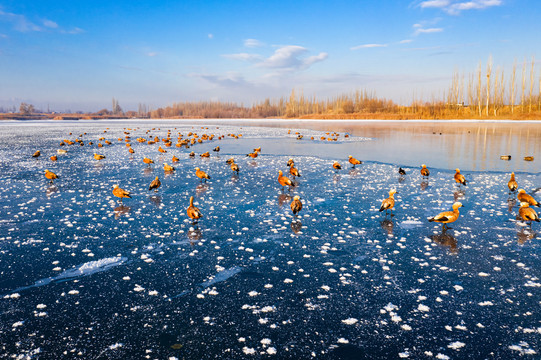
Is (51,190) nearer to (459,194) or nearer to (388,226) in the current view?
(388,226)

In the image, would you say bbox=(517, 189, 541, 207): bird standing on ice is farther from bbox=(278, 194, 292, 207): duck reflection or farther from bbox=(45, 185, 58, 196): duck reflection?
bbox=(45, 185, 58, 196): duck reflection

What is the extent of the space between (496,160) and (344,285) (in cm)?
2132

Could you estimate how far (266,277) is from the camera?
6.90 metres

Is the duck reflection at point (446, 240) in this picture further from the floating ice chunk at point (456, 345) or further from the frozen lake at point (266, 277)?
the floating ice chunk at point (456, 345)

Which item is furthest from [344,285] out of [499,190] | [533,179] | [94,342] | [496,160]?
[496,160]

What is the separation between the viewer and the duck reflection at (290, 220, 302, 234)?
9672 millimetres

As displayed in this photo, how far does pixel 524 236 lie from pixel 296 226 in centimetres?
616

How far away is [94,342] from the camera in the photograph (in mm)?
4938

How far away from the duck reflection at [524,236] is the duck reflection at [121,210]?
38.5ft

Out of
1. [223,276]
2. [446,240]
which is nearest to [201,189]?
[223,276]

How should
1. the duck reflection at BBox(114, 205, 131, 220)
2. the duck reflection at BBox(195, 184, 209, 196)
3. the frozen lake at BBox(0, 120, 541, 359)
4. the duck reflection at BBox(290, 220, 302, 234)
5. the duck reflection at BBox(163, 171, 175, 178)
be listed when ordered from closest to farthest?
the frozen lake at BBox(0, 120, 541, 359), the duck reflection at BBox(290, 220, 302, 234), the duck reflection at BBox(114, 205, 131, 220), the duck reflection at BBox(195, 184, 209, 196), the duck reflection at BBox(163, 171, 175, 178)

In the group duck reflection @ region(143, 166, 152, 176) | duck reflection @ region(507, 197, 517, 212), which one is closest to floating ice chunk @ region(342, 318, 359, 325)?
duck reflection @ region(507, 197, 517, 212)

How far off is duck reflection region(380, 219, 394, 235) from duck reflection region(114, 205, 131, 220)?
332 inches

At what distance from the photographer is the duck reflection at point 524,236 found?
27.9 feet
